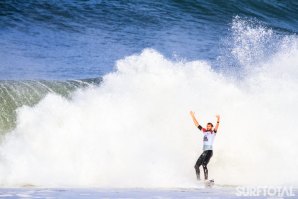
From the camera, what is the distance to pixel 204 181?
45.7 ft

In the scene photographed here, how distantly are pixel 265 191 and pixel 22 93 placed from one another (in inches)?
335

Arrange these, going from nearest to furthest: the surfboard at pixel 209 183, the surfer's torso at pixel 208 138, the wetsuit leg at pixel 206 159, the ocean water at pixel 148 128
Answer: the surfboard at pixel 209 183 → the wetsuit leg at pixel 206 159 → the surfer's torso at pixel 208 138 → the ocean water at pixel 148 128

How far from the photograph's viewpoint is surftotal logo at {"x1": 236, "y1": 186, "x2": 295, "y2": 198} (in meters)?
12.1

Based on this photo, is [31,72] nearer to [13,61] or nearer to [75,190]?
[13,61]

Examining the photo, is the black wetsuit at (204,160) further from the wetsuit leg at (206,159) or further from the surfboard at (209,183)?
the surfboard at (209,183)

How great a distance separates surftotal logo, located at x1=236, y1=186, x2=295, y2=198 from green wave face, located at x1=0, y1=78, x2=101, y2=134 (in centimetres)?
616

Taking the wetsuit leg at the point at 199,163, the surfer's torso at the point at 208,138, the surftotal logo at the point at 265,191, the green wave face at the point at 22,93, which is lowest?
the surftotal logo at the point at 265,191

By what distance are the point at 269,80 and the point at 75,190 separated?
7.73 m

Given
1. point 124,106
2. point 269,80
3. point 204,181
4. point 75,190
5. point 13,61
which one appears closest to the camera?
point 75,190

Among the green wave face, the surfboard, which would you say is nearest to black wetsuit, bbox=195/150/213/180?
the surfboard

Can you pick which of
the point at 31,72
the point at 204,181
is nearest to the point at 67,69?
the point at 31,72

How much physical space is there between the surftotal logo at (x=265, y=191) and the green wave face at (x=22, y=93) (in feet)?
20.2

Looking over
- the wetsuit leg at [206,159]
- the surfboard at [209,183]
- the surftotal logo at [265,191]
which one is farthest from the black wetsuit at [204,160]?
the surftotal logo at [265,191]

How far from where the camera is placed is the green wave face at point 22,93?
55.9 feet
